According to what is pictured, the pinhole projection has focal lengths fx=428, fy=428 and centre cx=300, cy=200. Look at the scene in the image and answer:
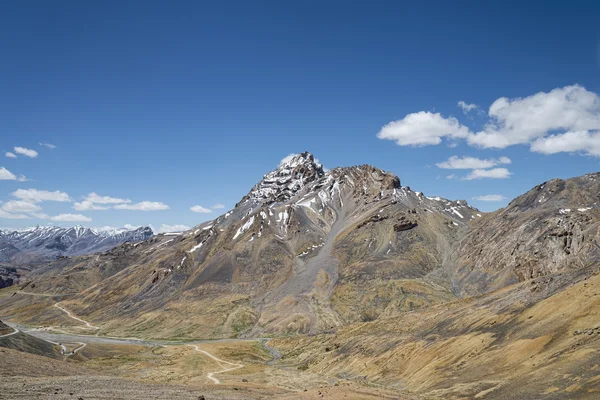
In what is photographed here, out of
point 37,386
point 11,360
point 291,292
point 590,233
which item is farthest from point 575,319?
point 291,292

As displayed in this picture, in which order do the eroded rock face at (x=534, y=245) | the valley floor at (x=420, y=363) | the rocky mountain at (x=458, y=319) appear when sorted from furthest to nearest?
the eroded rock face at (x=534, y=245), the rocky mountain at (x=458, y=319), the valley floor at (x=420, y=363)

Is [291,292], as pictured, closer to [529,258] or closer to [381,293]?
[381,293]

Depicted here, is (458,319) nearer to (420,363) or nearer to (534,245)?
(420,363)

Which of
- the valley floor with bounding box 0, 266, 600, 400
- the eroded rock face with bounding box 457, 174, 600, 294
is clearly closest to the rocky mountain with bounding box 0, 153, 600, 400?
the valley floor with bounding box 0, 266, 600, 400

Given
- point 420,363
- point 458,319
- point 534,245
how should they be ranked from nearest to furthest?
point 420,363 → point 458,319 → point 534,245

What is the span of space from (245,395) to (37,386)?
837 inches

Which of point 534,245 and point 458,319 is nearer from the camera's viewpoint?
point 458,319

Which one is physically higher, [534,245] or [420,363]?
[534,245]

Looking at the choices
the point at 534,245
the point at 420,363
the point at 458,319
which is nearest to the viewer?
the point at 420,363

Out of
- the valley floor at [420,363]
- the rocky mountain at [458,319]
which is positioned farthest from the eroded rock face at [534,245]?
the valley floor at [420,363]

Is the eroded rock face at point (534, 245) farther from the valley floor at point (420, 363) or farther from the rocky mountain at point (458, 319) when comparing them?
the valley floor at point (420, 363)

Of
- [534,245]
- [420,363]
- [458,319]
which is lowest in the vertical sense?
[420,363]

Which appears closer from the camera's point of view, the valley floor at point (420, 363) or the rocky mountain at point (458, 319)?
the valley floor at point (420, 363)

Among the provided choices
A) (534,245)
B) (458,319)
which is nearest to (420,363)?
(458,319)
